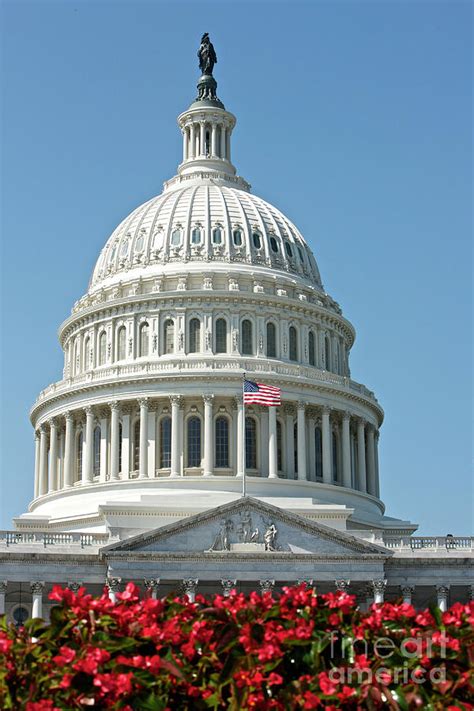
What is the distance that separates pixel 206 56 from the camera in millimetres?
121188

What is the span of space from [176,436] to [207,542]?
17299 millimetres

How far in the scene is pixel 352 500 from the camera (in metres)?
97.2

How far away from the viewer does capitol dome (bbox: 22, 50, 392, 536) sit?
3659 inches

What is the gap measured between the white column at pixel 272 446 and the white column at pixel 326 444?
4541 mm

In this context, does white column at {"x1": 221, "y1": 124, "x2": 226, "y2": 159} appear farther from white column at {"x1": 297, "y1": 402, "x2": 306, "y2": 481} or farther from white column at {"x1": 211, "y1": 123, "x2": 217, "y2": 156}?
white column at {"x1": 297, "y1": 402, "x2": 306, "y2": 481}

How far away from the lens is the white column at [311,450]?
96556mm

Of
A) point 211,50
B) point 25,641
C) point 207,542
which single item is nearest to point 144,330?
point 207,542

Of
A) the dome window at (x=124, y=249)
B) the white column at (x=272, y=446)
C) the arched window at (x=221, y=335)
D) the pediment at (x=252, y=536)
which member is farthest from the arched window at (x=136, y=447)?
the pediment at (x=252, y=536)

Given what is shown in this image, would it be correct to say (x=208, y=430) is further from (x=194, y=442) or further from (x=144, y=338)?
(x=144, y=338)

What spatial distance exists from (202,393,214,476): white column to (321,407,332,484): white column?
948 centimetres

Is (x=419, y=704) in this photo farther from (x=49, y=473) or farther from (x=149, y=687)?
(x=49, y=473)

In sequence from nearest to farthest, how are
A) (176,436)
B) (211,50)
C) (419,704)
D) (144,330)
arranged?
(419,704) < (176,436) < (144,330) < (211,50)

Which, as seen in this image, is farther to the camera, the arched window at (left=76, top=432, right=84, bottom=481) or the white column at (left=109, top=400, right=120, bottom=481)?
the arched window at (left=76, top=432, right=84, bottom=481)

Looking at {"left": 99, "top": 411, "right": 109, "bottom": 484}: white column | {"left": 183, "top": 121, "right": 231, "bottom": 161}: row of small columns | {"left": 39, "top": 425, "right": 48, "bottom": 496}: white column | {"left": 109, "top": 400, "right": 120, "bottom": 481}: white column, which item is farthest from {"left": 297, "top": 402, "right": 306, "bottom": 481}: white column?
{"left": 183, "top": 121, "right": 231, "bottom": 161}: row of small columns
